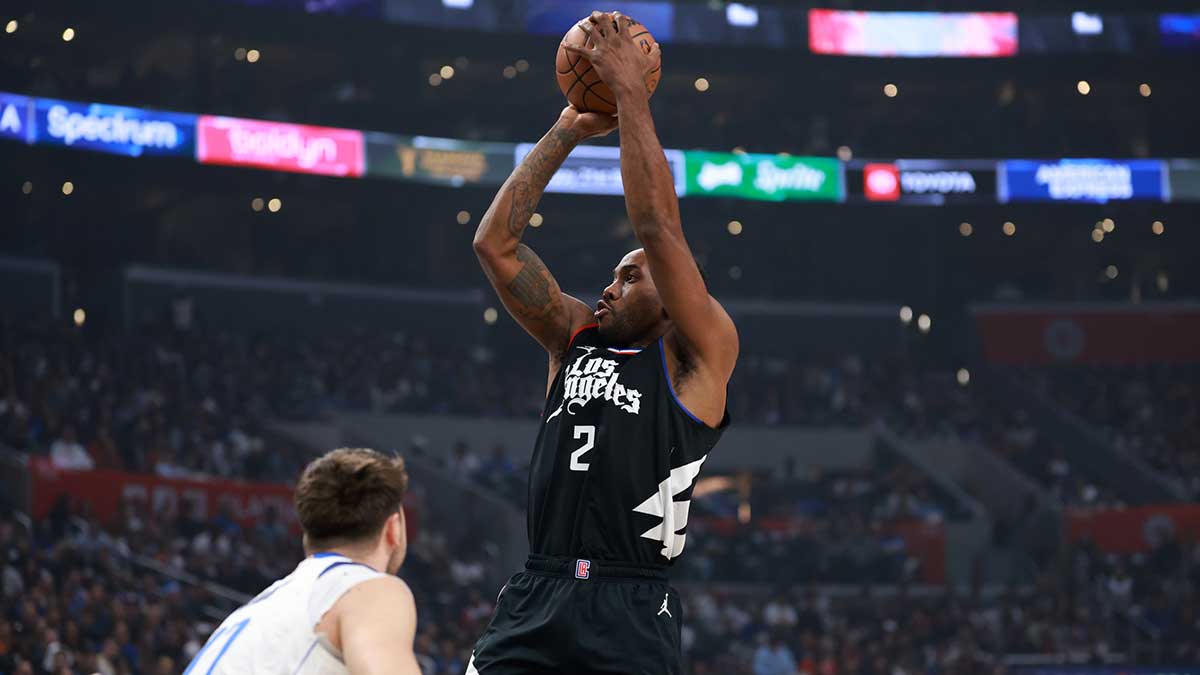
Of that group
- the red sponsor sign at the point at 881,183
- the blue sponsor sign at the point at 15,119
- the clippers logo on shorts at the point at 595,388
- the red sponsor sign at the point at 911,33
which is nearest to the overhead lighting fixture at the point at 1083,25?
the red sponsor sign at the point at 911,33

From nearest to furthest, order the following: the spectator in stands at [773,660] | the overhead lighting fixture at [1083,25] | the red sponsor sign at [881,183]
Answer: the spectator in stands at [773,660] < the red sponsor sign at [881,183] < the overhead lighting fixture at [1083,25]

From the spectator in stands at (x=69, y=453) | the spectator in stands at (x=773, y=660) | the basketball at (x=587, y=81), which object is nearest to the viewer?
the basketball at (x=587, y=81)

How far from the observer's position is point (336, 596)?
3404 millimetres

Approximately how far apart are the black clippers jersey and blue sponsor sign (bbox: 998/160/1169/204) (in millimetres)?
28138

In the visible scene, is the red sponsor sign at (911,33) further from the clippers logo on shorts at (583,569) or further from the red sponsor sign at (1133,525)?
the clippers logo on shorts at (583,569)

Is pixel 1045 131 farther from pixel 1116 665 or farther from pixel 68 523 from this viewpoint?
pixel 68 523

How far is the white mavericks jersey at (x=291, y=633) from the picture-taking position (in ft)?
11.2

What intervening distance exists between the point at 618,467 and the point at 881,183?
27.7 meters

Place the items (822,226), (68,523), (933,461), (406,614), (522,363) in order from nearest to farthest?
(406,614), (68,523), (933,461), (522,363), (822,226)

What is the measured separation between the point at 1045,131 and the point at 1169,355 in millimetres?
5793

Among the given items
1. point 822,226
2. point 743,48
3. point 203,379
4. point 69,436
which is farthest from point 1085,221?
point 69,436

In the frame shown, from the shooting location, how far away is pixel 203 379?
81.6 ft

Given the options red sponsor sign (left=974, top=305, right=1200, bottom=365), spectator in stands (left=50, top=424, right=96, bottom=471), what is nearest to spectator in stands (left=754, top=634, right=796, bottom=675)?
spectator in stands (left=50, top=424, right=96, bottom=471)

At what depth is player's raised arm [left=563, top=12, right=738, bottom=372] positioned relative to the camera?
423 centimetres
